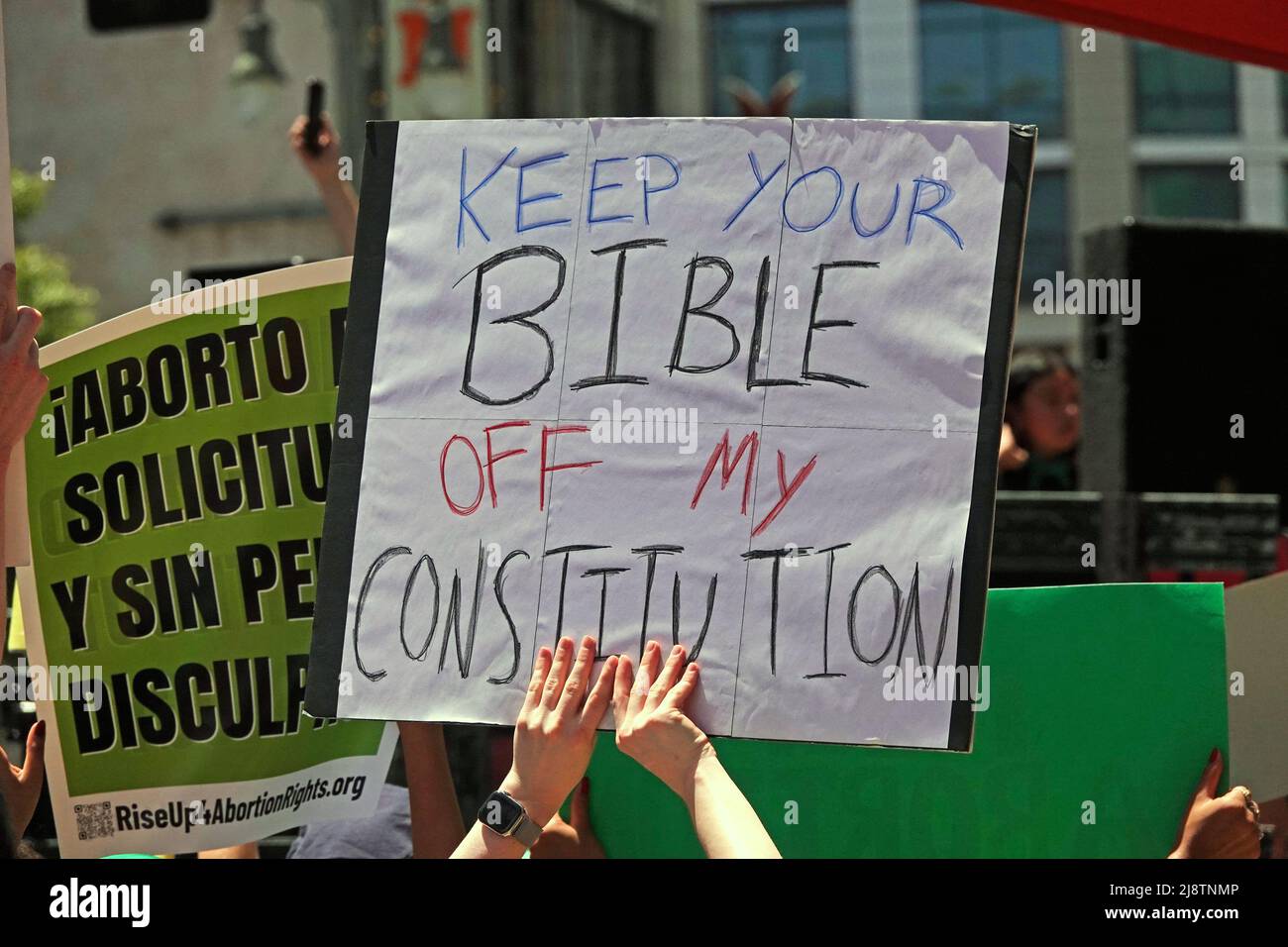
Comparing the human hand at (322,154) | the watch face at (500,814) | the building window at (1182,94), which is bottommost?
the watch face at (500,814)

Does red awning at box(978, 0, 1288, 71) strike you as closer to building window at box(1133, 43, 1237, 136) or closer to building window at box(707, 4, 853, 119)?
building window at box(707, 4, 853, 119)

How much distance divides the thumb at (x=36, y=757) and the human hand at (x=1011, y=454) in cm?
214

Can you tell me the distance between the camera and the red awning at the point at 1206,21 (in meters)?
2.38

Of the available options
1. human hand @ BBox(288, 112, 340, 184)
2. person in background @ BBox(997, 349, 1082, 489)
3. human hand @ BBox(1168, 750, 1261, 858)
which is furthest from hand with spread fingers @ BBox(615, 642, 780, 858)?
person in background @ BBox(997, 349, 1082, 489)

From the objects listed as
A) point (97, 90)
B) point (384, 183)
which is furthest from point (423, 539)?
point (97, 90)

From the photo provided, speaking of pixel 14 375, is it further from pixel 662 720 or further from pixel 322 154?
pixel 322 154

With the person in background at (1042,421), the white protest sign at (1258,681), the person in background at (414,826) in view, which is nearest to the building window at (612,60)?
the person in background at (1042,421)

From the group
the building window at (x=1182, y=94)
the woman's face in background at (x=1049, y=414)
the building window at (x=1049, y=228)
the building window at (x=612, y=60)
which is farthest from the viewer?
the building window at (x=1182, y=94)

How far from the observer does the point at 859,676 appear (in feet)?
7.06

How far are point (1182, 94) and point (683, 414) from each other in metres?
21.9

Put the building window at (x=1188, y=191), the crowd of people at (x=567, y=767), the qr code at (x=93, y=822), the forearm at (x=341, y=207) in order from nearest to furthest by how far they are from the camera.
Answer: the crowd of people at (x=567, y=767) → the qr code at (x=93, y=822) → the forearm at (x=341, y=207) → the building window at (x=1188, y=191)

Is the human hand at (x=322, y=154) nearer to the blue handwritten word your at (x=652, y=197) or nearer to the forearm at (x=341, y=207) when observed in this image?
the forearm at (x=341, y=207)

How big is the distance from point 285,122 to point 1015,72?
1011cm
